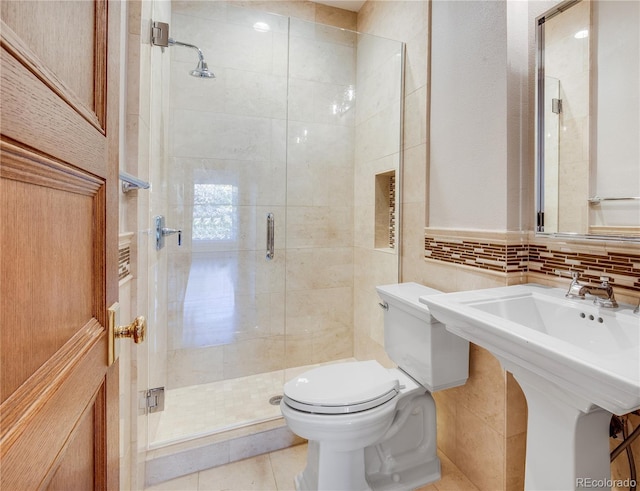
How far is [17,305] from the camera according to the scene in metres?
0.30

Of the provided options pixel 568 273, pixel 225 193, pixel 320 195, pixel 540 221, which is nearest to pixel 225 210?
pixel 225 193

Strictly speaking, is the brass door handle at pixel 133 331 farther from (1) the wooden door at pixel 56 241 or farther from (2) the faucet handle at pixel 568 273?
(2) the faucet handle at pixel 568 273

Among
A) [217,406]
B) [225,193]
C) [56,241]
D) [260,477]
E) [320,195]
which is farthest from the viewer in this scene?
[320,195]

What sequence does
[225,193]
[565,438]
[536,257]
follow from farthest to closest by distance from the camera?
[225,193]
[536,257]
[565,438]

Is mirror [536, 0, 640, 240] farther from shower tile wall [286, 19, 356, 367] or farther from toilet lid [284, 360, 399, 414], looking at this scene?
shower tile wall [286, 19, 356, 367]

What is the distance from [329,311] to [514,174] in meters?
1.55

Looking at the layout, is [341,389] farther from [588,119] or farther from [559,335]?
[588,119]

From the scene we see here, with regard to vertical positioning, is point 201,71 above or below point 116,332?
above

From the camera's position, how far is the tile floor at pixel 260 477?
146 centimetres

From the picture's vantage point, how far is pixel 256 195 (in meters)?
2.22

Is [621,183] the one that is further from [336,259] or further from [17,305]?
[336,259]

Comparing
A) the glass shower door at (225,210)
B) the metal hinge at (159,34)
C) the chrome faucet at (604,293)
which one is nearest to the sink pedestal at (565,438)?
the chrome faucet at (604,293)

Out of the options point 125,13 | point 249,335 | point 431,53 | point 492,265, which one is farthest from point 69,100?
point 249,335

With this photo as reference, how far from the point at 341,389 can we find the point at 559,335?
2.61 feet
